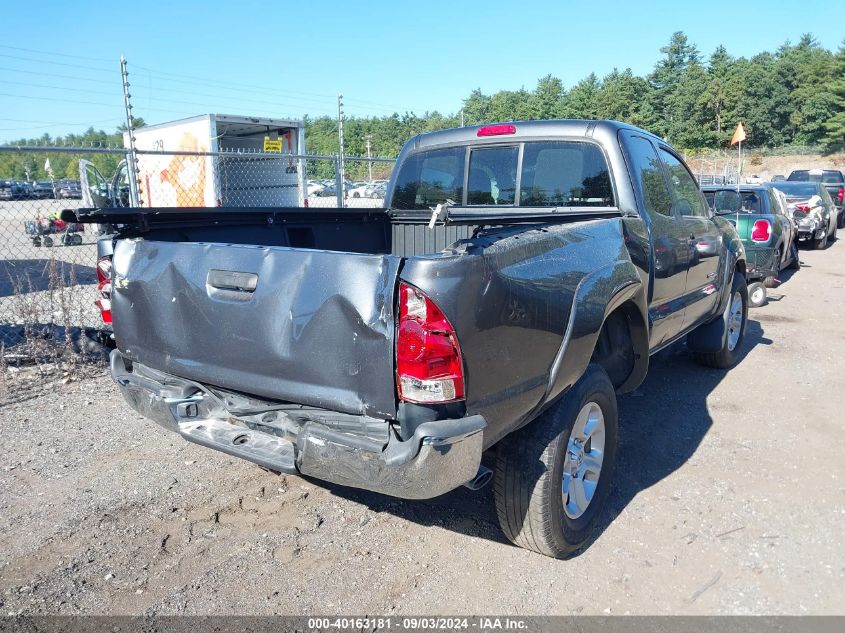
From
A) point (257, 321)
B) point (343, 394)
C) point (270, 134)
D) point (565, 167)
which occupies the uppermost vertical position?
point (270, 134)

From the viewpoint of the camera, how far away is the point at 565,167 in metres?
4.17

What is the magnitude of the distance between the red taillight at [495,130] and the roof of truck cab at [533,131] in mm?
17

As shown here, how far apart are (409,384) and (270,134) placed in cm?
1419

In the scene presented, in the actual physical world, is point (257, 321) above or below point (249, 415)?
above

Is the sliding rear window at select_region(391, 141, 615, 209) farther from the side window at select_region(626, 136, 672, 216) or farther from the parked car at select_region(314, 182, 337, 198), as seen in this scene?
the parked car at select_region(314, 182, 337, 198)

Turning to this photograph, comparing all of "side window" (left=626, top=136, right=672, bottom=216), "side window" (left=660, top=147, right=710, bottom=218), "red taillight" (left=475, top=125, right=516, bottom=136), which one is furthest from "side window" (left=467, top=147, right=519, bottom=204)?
"side window" (left=660, top=147, right=710, bottom=218)

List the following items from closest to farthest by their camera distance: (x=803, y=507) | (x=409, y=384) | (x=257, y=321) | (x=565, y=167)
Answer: (x=409, y=384), (x=257, y=321), (x=803, y=507), (x=565, y=167)

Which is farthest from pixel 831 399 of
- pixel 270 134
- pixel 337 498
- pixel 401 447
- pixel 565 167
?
pixel 270 134

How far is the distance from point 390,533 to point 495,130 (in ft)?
8.85

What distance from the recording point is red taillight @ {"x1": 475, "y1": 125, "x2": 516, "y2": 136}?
4.35m

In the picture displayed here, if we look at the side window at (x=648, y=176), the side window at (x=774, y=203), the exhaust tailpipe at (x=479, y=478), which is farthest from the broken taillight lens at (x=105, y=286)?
the side window at (x=774, y=203)

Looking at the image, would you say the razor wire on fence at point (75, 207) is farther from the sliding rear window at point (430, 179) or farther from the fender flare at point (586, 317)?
the fender flare at point (586, 317)

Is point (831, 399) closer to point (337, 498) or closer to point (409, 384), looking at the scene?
point (337, 498)

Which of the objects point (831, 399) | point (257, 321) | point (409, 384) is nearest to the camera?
Result: point (409, 384)
